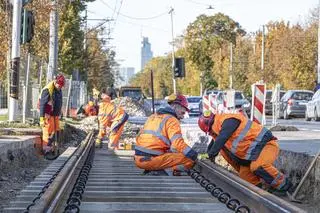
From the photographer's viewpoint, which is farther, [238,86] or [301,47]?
[238,86]

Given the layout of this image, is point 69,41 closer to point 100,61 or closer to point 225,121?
point 100,61

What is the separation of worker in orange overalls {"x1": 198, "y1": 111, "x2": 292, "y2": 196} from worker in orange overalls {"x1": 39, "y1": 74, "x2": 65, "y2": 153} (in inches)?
250

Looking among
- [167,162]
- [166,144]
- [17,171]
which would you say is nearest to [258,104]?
[17,171]

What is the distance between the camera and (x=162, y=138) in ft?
30.9

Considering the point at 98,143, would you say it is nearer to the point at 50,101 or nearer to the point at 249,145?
the point at 50,101

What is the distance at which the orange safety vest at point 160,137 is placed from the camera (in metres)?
9.08

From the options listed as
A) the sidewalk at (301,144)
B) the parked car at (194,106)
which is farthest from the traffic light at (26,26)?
the parked car at (194,106)

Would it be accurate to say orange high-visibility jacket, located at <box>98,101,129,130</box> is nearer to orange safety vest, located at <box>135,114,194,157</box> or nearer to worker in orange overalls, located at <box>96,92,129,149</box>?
worker in orange overalls, located at <box>96,92,129,149</box>

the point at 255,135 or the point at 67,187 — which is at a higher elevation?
the point at 255,135

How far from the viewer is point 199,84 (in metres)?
98.4

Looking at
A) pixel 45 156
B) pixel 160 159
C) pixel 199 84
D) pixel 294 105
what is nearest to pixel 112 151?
pixel 45 156

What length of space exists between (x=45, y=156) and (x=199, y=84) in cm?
8345

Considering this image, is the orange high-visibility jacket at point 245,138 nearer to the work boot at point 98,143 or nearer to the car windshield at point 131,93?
the work boot at point 98,143

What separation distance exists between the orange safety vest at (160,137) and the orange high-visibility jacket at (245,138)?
0.52 meters
